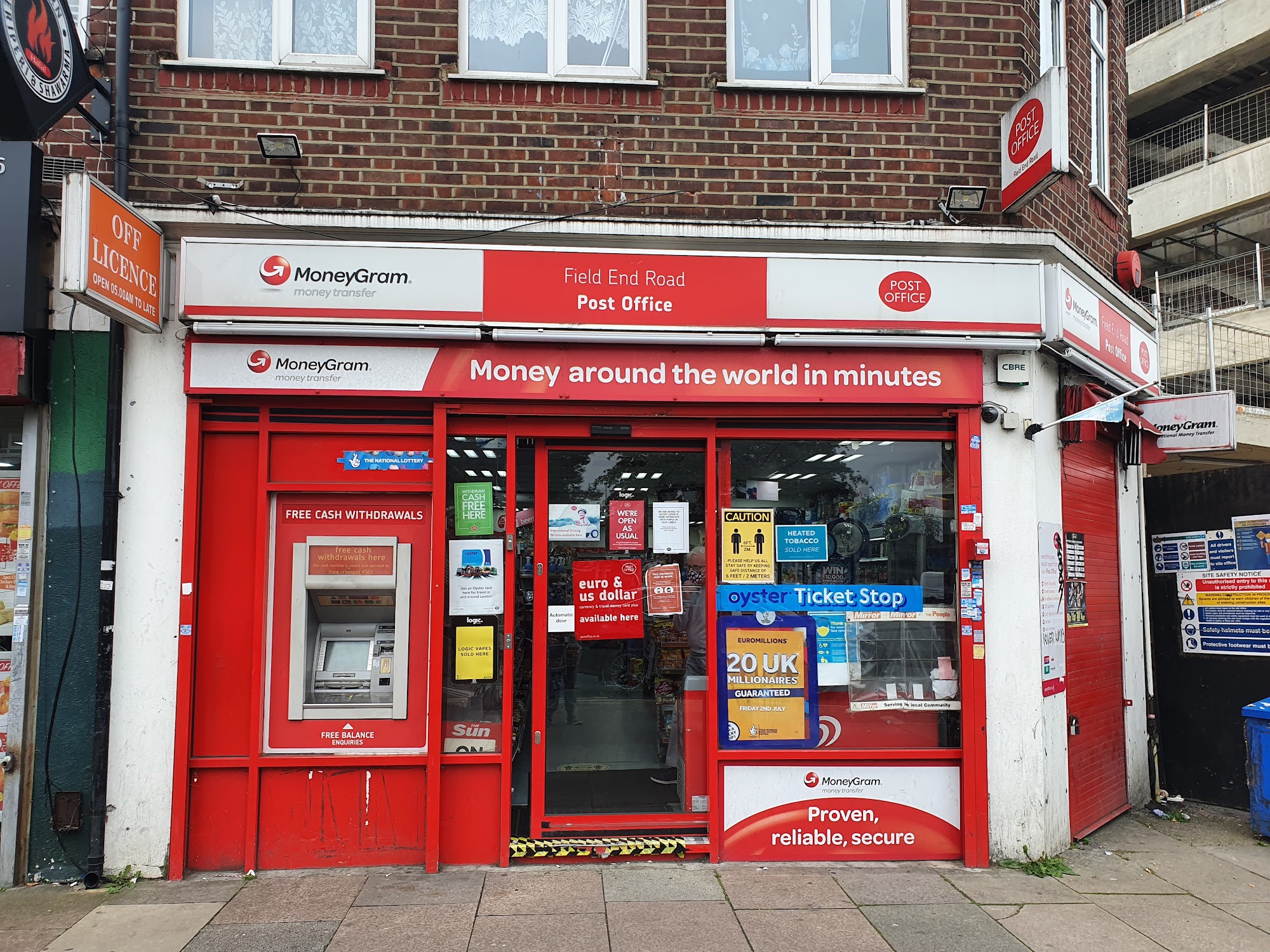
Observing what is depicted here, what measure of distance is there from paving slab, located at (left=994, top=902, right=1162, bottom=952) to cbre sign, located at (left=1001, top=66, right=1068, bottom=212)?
4.19m

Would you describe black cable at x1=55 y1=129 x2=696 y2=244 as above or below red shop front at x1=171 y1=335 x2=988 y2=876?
above

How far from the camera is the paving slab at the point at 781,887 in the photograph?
483cm

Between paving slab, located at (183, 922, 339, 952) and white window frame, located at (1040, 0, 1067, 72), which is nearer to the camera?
paving slab, located at (183, 922, 339, 952)

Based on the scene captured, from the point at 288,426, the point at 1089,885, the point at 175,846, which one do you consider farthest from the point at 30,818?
the point at 1089,885

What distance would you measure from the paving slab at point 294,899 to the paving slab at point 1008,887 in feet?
11.5

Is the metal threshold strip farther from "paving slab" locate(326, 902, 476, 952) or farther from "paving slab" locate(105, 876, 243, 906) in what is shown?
"paving slab" locate(105, 876, 243, 906)

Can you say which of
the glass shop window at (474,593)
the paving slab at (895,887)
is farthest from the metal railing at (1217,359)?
the glass shop window at (474,593)

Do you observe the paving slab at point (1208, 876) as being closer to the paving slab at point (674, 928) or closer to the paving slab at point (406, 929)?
the paving slab at point (674, 928)

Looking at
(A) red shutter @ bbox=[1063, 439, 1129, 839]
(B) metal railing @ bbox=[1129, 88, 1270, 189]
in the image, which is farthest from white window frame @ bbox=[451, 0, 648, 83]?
(B) metal railing @ bbox=[1129, 88, 1270, 189]

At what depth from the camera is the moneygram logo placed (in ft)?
17.5

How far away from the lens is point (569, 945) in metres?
4.29

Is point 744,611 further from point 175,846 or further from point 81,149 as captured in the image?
point 81,149

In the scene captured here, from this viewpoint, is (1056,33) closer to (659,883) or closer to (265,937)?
(659,883)

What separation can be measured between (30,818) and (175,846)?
0.83 m
